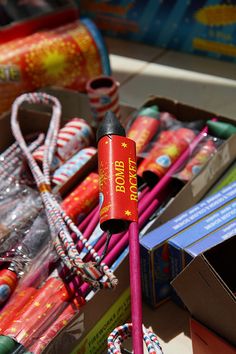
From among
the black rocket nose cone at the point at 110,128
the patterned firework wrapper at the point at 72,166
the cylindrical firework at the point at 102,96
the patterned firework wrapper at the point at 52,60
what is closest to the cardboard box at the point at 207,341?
the black rocket nose cone at the point at 110,128

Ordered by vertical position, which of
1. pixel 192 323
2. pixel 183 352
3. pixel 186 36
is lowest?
pixel 183 352

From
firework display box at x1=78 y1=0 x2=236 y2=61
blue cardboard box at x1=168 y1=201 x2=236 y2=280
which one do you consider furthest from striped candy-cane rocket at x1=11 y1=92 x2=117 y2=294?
firework display box at x1=78 y1=0 x2=236 y2=61

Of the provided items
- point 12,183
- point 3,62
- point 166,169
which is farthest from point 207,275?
point 3,62

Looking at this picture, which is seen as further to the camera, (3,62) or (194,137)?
(3,62)

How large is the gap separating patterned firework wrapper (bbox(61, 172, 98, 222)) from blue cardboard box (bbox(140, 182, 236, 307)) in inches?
5.5

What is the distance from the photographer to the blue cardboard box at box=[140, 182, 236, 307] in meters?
0.83

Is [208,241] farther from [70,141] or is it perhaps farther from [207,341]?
[70,141]

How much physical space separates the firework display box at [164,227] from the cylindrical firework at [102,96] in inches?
6.1

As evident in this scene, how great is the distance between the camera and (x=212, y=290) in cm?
64

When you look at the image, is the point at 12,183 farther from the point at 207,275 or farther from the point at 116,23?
the point at 116,23

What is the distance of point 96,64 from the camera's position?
1.30 meters

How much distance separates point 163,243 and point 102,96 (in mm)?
366

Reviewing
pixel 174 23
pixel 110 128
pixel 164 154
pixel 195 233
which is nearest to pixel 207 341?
pixel 195 233

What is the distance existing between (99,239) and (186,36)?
75 centimetres
